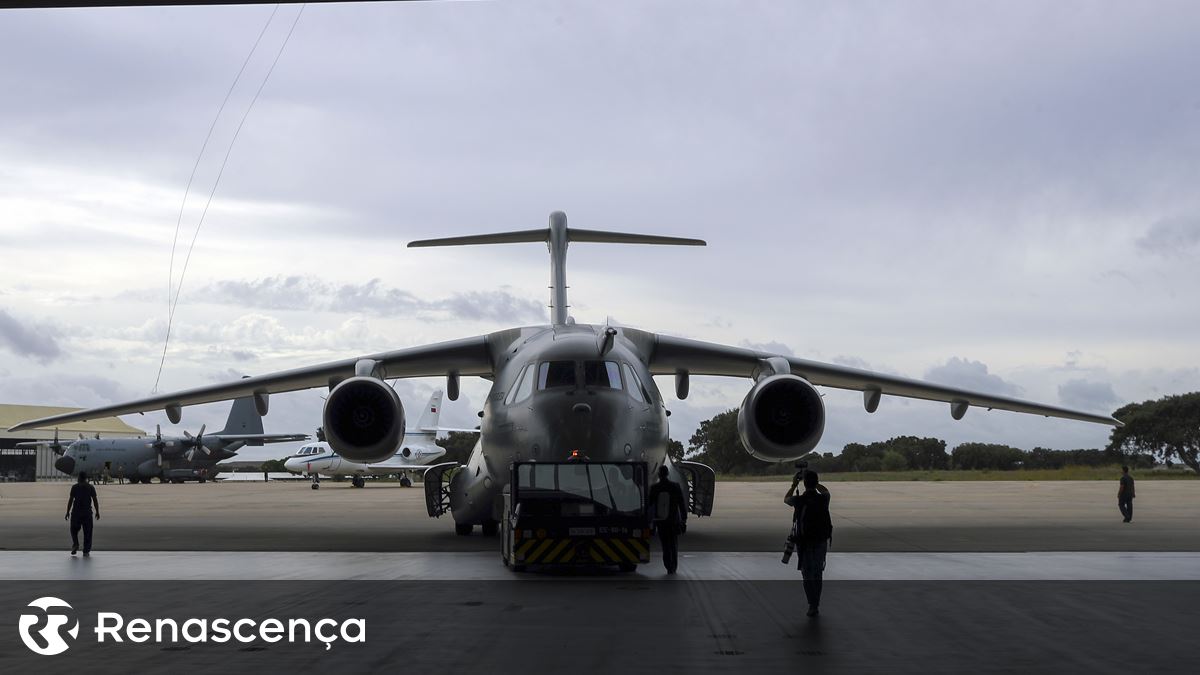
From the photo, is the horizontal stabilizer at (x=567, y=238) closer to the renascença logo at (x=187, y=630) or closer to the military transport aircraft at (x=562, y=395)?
the military transport aircraft at (x=562, y=395)

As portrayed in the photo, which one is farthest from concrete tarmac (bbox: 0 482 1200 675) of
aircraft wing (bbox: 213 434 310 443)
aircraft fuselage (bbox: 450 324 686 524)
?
aircraft wing (bbox: 213 434 310 443)

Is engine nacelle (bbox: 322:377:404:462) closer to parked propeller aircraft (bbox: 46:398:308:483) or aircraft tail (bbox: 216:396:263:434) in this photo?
parked propeller aircraft (bbox: 46:398:308:483)

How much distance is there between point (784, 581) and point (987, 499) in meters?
24.3

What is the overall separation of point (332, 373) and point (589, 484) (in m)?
7.04

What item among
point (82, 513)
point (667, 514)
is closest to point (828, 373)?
point (667, 514)

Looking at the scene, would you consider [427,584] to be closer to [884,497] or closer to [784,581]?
[784,581]

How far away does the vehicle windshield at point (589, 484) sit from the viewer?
14258 mm

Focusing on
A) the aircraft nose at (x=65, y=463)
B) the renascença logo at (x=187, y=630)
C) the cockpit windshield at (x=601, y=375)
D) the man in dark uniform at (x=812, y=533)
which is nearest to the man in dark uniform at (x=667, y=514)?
the cockpit windshield at (x=601, y=375)

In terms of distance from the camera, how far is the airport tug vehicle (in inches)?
544

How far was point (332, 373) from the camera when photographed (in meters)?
19.8

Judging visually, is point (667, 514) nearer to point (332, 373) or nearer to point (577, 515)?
point (577, 515)

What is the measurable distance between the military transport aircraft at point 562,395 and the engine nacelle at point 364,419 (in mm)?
20

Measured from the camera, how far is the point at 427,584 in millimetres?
12688

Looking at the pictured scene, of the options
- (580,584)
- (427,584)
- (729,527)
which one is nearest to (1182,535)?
(729,527)
